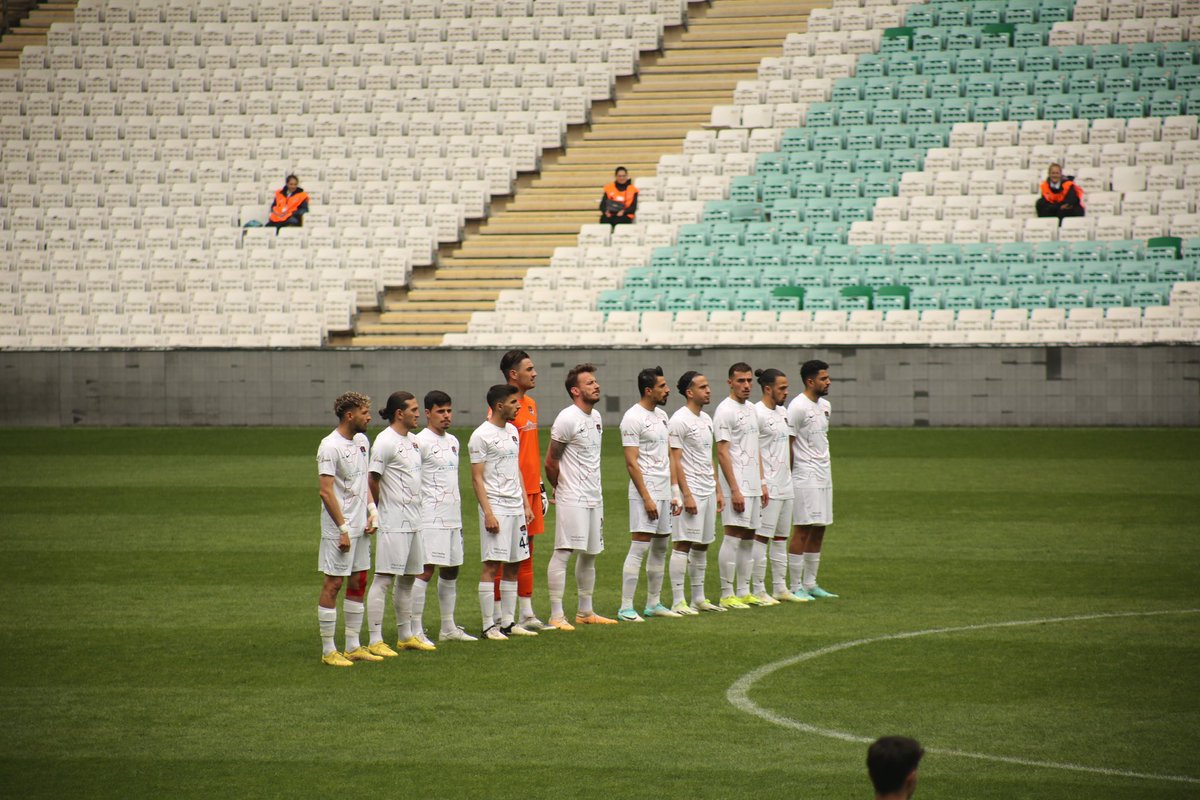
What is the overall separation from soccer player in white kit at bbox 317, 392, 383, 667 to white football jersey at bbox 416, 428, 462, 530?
39 centimetres

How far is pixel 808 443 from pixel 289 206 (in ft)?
71.5

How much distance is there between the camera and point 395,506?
393 inches

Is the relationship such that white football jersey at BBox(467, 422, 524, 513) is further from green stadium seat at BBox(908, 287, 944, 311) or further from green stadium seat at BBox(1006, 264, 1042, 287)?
green stadium seat at BBox(1006, 264, 1042, 287)

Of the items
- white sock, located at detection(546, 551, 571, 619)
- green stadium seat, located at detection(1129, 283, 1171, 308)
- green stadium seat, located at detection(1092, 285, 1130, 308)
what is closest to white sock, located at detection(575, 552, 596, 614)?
white sock, located at detection(546, 551, 571, 619)

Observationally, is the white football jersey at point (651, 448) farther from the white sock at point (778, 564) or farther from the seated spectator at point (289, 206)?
the seated spectator at point (289, 206)

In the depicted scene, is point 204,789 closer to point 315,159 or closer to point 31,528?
point 31,528

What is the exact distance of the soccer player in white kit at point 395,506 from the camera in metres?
9.90

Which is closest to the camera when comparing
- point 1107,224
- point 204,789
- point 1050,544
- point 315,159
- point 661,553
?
point 204,789

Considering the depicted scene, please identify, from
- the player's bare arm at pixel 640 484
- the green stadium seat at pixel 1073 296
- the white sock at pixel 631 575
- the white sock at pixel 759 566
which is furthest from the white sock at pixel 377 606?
the green stadium seat at pixel 1073 296

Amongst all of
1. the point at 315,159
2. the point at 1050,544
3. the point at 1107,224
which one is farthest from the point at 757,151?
the point at 1050,544

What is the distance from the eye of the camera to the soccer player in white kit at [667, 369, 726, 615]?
11398mm

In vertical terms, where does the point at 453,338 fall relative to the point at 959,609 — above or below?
above

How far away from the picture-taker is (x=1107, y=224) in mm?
27281

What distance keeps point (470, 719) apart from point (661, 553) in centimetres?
343
